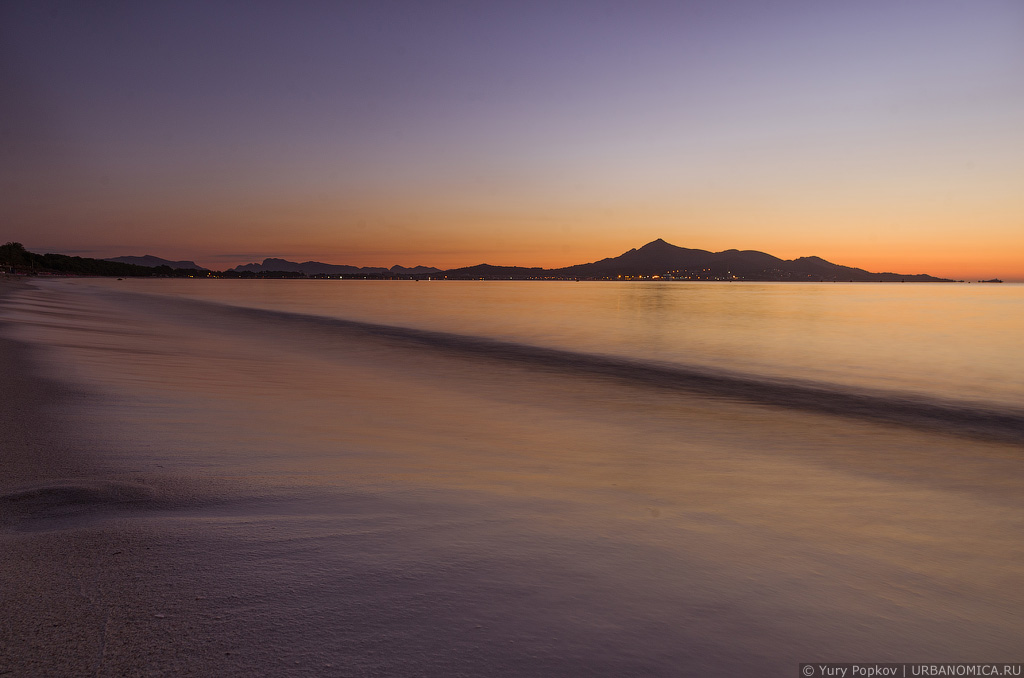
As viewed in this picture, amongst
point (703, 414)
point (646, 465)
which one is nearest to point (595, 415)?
point (703, 414)

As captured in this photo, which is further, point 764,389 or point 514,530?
point 764,389

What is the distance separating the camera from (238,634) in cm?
266

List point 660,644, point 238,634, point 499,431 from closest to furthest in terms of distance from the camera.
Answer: point 238,634 < point 660,644 < point 499,431

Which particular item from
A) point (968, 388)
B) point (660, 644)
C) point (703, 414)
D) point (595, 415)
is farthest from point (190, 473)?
point (968, 388)

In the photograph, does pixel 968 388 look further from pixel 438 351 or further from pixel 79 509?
pixel 79 509

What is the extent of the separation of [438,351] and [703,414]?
12.1 metres

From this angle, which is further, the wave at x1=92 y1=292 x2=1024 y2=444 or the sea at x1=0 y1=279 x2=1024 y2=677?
the wave at x1=92 y1=292 x2=1024 y2=444

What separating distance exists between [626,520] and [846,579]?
1567mm

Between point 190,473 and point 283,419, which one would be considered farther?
point 283,419

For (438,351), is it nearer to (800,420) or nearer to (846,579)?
(800,420)

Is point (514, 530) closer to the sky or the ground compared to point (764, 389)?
closer to the sky

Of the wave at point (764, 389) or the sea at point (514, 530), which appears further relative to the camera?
the wave at point (764, 389)

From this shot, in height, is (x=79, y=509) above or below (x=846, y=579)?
above

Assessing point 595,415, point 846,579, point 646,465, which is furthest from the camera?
point 595,415
